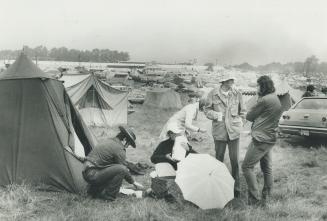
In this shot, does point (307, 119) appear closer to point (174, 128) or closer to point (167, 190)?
point (174, 128)

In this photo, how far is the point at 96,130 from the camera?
1412cm

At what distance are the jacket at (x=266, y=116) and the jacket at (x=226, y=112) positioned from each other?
25.7 inches

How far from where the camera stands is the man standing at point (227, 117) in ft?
18.8

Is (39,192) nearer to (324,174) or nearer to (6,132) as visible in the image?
(6,132)

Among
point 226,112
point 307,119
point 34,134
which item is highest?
point 226,112

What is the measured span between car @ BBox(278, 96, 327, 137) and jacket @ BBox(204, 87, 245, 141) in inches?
Result: 170

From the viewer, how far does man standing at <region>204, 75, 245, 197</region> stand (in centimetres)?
573

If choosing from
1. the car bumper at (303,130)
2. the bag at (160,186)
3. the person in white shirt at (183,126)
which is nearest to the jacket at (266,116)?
the person in white shirt at (183,126)

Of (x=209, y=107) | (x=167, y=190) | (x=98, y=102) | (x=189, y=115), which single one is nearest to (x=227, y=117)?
(x=209, y=107)

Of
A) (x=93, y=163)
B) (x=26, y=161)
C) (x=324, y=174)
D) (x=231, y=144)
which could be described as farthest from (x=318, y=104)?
(x=26, y=161)

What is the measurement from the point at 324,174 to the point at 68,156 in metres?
4.89

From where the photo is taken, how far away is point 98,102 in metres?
15.3

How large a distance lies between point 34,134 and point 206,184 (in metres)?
3.07

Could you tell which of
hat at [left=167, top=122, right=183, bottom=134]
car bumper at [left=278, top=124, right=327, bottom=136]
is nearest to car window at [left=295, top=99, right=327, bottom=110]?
car bumper at [left=278, top=124, right=327, bottom=136]
